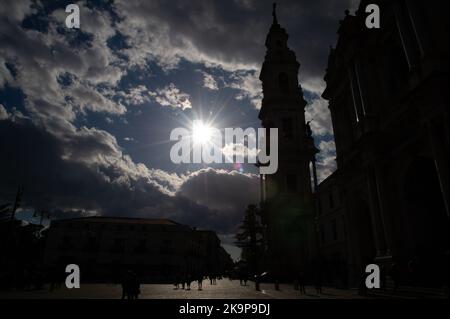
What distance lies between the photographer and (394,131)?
1747 cm

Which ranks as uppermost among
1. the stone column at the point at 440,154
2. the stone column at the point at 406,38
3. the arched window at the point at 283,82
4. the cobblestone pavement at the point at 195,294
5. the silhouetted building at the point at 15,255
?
the arched window at the point at 283,82

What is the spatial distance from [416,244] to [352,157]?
7168mm

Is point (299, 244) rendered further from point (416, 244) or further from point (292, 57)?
point (292, 57)

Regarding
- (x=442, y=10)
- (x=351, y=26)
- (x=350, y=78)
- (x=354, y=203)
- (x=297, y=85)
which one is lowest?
(x=354, y=203)

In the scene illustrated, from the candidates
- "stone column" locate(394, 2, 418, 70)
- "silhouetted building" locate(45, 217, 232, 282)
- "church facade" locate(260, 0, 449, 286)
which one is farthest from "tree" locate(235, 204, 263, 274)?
"stone column" locate(394, 2, 418, 70)

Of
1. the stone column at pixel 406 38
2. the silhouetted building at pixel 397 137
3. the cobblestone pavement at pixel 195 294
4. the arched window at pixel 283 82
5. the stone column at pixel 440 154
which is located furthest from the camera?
the arched window at pixel 283 82

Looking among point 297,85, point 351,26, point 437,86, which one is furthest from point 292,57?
point 437,86

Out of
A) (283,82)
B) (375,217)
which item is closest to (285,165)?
(283,82)

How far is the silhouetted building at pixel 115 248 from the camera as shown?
54.5 m

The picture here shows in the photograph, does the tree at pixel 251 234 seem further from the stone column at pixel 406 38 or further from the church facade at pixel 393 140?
the stone column at pixel 406 38

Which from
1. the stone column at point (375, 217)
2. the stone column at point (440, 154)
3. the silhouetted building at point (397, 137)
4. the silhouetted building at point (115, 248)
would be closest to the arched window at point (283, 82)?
the silhouetted building at point (397, 137)

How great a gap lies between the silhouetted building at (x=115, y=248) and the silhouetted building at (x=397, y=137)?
4072cm

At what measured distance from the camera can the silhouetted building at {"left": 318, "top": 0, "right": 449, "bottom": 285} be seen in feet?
45.0

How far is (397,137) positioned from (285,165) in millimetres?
25441
